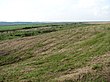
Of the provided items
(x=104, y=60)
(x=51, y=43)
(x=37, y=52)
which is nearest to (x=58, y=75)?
(x=104, y=60)

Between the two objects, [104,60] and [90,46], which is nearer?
[104,60]

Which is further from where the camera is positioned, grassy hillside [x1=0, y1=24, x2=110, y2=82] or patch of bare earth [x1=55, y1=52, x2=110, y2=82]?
grassy hillside [x1=0, y1=24, x2=110, y2=82]

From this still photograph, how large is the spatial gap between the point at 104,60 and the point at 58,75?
3.82 meters

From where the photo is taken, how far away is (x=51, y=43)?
29719 millimetres

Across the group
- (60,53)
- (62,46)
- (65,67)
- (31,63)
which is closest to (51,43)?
(62,46)

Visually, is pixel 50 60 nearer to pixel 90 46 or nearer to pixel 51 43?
pixel 90 46

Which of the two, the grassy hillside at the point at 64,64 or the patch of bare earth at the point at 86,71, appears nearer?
the patch of bare earth at the point at 86,71

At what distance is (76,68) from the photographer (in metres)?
17.5

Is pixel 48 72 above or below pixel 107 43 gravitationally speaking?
below

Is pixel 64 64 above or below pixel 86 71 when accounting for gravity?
below

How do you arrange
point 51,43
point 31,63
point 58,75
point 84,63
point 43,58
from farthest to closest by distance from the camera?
1. point 51,43
2. point 43,58
3. point 31,63
4. point 84,63
5. point 58,75

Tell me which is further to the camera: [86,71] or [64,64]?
[64,64]

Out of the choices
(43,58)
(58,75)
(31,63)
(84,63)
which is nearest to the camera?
(58,75)

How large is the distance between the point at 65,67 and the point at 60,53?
202 inches
